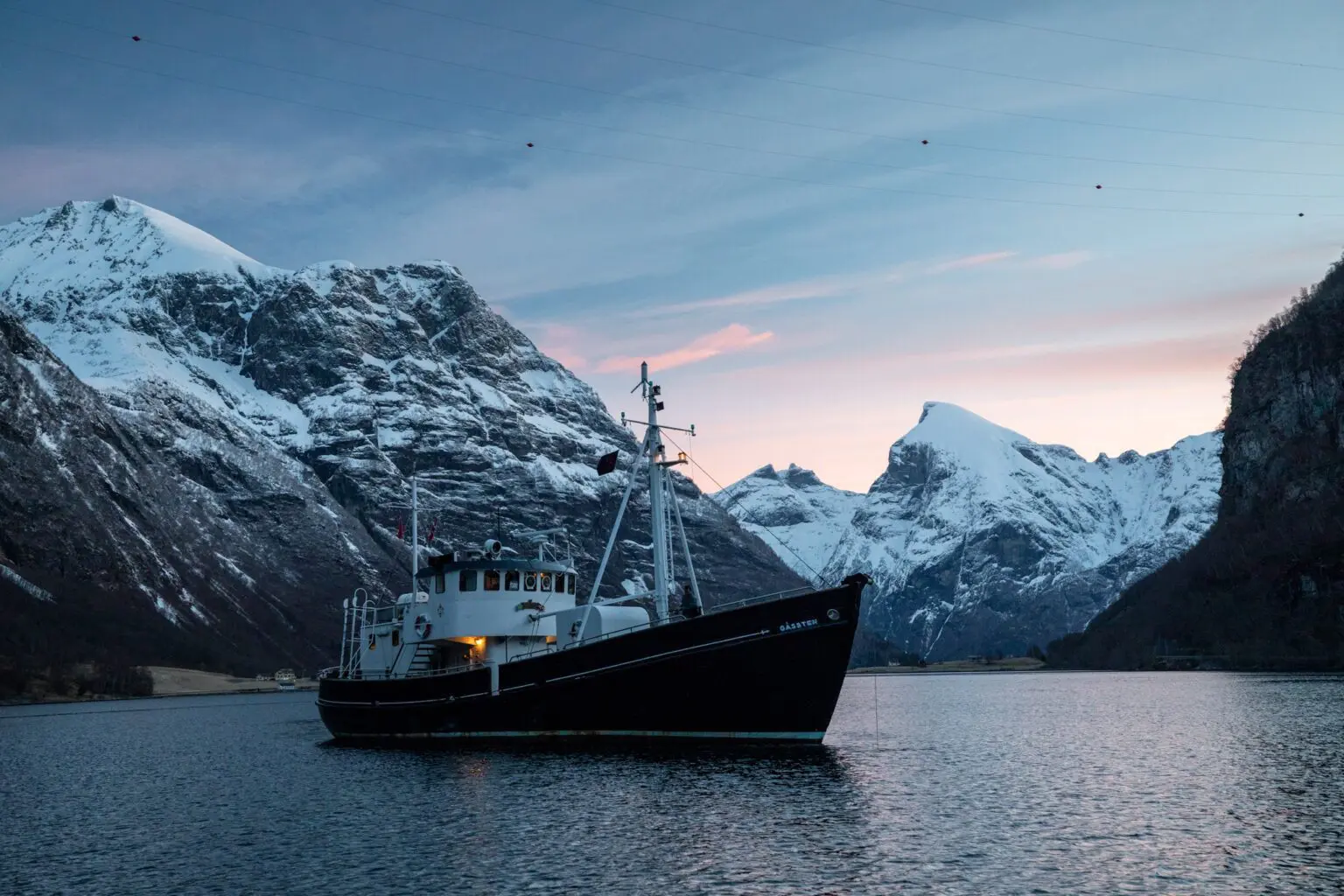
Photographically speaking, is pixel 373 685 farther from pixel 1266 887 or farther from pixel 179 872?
pixel 1266 887

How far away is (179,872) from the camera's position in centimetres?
3641

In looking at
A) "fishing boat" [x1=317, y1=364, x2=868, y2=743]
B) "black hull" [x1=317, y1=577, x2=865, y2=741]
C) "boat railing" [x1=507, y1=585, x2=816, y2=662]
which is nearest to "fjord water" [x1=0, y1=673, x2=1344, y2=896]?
"black hull" [x1=317, y1=577, x2=865, y2=741]

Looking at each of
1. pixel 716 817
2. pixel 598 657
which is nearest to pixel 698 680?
pixel 598 657

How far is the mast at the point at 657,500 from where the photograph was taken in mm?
62688

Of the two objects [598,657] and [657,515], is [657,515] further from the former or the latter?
[598,657]

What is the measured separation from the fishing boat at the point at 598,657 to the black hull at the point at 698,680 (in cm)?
7

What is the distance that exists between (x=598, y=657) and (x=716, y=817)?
20613 millimetres

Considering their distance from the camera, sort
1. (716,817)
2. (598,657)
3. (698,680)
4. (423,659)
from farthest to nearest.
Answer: (423,659)
(598,657)
(698,680)
(716,817)

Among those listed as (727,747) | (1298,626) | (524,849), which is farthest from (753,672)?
(1298,626)

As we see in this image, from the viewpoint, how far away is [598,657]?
201 ft

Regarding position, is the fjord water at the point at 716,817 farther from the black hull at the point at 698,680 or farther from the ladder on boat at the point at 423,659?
the ladder on boat at the point at 423,659

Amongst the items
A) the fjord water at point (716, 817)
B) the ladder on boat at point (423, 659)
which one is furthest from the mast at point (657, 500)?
the ladder on boat at point (423, 659)

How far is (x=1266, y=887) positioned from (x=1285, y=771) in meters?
24.9

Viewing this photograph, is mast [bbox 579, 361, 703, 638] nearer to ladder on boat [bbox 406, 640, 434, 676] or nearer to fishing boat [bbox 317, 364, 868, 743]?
fishing boat [bbox 317, 364, 868, 743]
